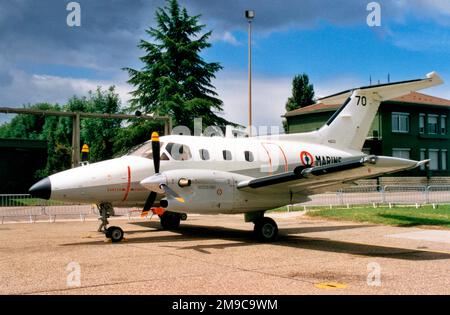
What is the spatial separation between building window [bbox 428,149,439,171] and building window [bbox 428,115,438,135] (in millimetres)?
2177

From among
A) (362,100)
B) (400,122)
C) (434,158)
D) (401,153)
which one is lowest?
(434,158)

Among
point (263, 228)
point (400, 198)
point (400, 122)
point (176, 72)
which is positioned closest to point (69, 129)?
point (176, 72)

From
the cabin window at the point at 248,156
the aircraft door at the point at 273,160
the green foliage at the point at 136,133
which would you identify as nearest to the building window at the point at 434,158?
the green foliage at the point at 136,133

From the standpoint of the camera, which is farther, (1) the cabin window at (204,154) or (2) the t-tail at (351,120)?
(2) the t-tail at (351,120)

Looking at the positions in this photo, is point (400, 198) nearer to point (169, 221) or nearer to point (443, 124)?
point (169, 221)

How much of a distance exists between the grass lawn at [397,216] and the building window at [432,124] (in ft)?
108

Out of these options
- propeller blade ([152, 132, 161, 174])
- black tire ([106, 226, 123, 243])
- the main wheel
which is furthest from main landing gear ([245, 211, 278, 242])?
black tire ([106, 226, 123, 243])

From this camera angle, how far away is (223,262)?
10.4 m

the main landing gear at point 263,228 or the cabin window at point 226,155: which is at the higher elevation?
the cabin window at point 226,155

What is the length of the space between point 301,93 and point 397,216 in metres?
54.9

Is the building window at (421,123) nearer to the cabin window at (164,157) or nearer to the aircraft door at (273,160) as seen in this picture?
the aircraft door at (273,160)

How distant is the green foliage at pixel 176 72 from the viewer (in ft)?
138

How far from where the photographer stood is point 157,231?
674 inches
